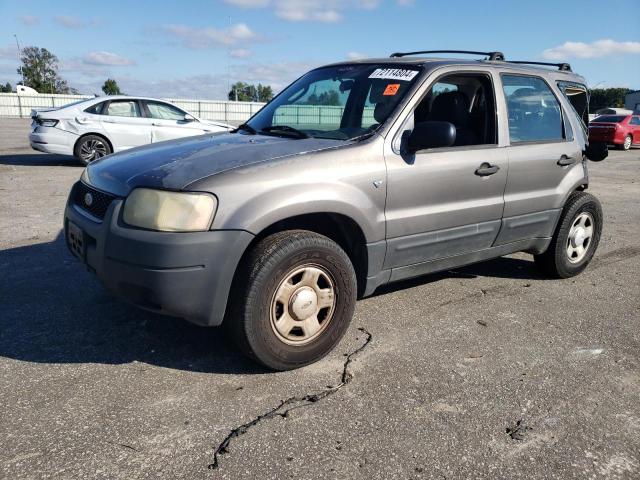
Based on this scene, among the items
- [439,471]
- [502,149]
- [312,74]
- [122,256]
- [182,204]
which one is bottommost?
[439,471]

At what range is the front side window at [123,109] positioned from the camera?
11422 millimetres

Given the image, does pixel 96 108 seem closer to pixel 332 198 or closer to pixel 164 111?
pixel 164 111

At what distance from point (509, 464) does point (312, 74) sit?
10.6 ft

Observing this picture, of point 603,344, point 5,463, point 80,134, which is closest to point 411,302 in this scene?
point 603,344

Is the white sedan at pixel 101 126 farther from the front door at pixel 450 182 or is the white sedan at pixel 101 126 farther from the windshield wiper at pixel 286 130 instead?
the front door at pixel 450 182

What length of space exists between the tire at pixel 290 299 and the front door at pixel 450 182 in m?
0.49

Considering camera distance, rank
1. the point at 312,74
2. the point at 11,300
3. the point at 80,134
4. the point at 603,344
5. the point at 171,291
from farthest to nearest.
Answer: the point at 80,134 → the point at 312,74 → the point at 11,300 → the point at 603,344 → the point at 171,291

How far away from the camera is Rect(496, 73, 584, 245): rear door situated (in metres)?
4.12

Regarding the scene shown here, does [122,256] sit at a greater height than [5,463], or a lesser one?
greater

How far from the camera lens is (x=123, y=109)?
11.6 m

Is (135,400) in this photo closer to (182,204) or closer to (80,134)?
(182,204)

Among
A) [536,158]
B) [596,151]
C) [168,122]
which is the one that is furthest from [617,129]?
[536,158]

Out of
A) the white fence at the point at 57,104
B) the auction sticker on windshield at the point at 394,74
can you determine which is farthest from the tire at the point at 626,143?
the auction sticker on windshield at the point at 394,74

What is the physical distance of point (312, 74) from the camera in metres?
4.43
